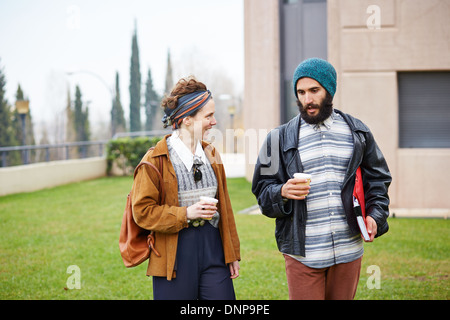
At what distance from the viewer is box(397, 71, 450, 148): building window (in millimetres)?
11484

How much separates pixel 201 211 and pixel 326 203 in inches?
28.4

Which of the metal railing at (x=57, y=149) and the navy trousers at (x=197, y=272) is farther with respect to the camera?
the metal railing at (x=57, y=149)

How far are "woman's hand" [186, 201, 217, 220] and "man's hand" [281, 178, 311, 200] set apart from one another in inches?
16.5

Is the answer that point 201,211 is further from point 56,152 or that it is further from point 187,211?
point 56,152

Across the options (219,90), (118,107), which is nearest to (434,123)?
(219,90)

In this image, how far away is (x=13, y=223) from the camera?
10719 mm

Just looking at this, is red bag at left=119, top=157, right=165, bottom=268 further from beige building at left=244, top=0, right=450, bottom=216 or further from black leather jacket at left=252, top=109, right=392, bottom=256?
beige building at left=244, top=0, right=450, bottom=216

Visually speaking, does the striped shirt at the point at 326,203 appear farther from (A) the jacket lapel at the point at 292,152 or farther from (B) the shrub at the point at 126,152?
(B) the shrub at the point at 126,152

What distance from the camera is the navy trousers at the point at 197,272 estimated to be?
296 centimetres

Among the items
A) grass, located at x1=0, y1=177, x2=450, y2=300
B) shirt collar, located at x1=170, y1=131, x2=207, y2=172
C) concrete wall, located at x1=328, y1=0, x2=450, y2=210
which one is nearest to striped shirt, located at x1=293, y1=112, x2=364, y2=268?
shirt collar, located at x1=170, y1=131, x2=207, y2=172

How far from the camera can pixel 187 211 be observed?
2904 millimetres

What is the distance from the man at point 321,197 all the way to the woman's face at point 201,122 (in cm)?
38

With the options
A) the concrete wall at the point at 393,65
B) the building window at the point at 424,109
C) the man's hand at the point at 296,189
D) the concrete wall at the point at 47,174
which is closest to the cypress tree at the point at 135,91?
the concrete wall at the point at 47,174
